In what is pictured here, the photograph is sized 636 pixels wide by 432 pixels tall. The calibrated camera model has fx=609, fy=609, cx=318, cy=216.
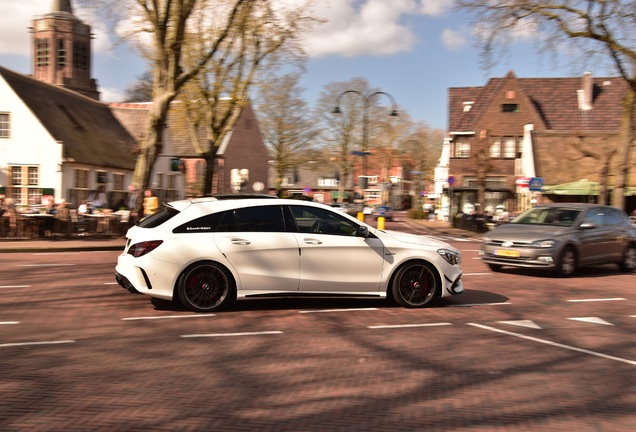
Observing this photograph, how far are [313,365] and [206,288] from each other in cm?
274

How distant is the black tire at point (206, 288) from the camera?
8008 mm

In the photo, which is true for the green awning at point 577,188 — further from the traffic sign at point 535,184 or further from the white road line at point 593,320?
the white road line at point 593,320

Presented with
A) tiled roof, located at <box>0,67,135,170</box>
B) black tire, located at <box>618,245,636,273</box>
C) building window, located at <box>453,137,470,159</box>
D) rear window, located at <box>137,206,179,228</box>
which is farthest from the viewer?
building window, located at <box>453,137,470,159</box>

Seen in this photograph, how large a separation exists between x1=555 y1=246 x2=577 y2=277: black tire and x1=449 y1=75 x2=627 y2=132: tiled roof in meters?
35.9

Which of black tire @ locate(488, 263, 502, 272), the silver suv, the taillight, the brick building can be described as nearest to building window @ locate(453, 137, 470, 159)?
the brick building

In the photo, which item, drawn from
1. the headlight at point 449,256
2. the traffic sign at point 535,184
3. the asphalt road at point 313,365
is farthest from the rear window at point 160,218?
the traffic sign at point 535,184

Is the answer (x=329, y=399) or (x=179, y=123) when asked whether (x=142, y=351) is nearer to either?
(x=329, y=399)

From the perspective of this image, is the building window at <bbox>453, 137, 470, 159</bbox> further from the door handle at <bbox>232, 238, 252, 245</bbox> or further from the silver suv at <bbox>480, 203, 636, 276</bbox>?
the door handle at <bbox>232, 238, 252, 245</bbox>

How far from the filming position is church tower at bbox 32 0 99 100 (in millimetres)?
64062

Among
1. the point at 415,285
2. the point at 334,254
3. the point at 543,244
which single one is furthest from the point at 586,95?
the point at 334,254

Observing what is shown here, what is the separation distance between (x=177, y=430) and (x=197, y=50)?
26.8 metres

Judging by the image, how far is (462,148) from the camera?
48656mm

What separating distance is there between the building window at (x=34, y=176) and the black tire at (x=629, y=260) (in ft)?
94.6

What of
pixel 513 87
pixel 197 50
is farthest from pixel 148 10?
pixel 513 87
